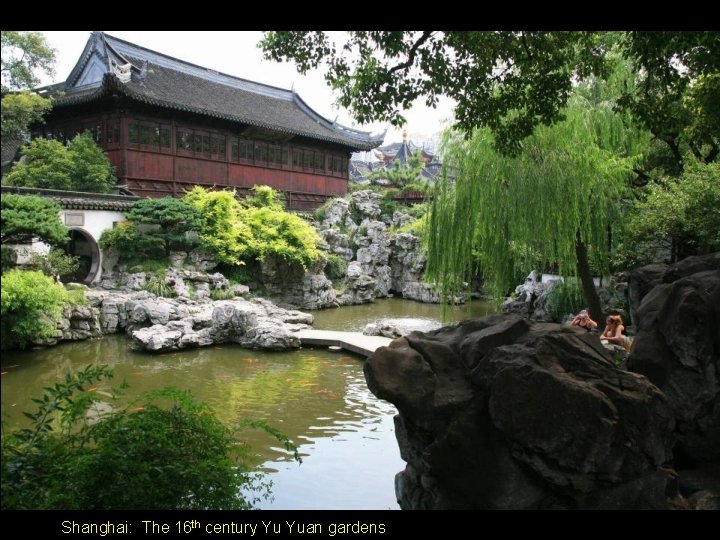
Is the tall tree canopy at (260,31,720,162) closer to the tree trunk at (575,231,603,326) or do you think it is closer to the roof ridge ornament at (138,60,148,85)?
the tree trunk at (575,231,603,326)

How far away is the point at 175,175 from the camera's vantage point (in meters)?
17.1

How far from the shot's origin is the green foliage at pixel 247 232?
15.8 metres

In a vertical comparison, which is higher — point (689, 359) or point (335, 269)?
point (335, 269)

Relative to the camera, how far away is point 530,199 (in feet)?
27.7

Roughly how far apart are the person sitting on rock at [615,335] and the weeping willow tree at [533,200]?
139 cm

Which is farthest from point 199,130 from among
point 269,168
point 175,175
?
point 269,168

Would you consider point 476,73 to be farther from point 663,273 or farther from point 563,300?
point 563,300

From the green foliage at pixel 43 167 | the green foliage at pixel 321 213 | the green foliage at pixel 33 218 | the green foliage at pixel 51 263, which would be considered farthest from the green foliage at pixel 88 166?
the green foliage at pixel 321 213

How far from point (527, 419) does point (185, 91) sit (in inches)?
698

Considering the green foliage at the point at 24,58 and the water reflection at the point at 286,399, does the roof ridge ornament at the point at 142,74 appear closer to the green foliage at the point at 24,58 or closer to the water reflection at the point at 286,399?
the water reflection at the point at 286,399

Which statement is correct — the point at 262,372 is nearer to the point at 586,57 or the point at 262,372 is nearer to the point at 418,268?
the point at 586,57

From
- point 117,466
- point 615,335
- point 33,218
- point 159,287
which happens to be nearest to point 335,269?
point 159,287

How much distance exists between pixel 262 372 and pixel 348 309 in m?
7.98

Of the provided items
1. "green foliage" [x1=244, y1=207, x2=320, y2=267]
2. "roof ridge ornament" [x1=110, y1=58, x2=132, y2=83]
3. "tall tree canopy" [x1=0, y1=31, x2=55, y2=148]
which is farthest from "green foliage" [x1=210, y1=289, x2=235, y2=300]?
"tall tree canopy" [x1=0, y1=31, x2=55, y2=148]
